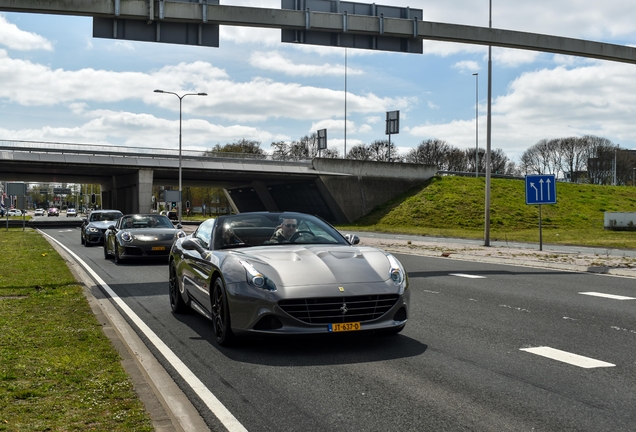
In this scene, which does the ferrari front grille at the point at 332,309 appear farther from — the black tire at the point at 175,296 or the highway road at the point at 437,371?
the black tire at the point at 175,296

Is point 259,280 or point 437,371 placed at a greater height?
point 259,280

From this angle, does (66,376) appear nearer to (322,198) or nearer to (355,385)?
(355,385)

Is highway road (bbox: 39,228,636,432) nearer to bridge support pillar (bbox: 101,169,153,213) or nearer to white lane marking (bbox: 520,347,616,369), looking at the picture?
white lane marking (bbox: 520,347,616,369)

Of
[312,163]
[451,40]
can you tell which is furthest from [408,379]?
[312,163]

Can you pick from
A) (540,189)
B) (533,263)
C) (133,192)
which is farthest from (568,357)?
(133,192)

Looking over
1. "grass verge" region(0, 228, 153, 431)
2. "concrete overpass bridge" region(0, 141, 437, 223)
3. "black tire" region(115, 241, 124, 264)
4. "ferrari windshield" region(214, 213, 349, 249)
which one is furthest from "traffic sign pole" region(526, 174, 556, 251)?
"concrete overpass bridge" region(0, 141, 437, 223)

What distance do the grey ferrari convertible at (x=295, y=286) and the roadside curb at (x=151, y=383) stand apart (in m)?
0.86

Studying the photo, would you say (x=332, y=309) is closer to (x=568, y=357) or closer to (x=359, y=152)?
(x=568, y=357)

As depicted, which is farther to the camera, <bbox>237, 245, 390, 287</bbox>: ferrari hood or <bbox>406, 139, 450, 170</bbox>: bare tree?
<bbox>406, 139, 450, 170</bbox>: bare tree

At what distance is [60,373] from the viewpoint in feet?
18.5

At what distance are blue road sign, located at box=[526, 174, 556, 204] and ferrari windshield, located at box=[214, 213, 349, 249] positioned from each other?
14.8 metres

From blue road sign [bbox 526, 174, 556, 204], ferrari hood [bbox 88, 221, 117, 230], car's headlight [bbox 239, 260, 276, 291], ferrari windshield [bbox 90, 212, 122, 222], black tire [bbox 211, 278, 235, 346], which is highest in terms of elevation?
blue road sign [bbox 526, 174, 556, 204]

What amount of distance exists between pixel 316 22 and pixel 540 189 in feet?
29.1

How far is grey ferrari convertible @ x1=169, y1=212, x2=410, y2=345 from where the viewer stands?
21.0 ft
